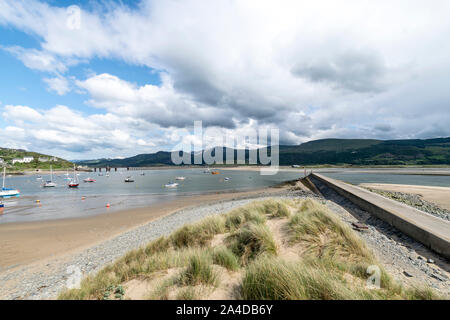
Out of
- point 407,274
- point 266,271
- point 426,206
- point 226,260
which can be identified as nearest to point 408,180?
point 426,206

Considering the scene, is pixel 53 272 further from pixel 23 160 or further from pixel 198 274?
pixel 23 160

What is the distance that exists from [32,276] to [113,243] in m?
4.03

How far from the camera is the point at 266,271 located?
13.0 ft

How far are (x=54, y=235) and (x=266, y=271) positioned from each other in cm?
1898

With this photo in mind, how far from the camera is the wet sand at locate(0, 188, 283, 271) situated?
11742mm

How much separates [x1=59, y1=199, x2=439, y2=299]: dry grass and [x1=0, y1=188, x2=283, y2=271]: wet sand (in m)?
9.33

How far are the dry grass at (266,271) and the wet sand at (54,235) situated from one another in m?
9.33

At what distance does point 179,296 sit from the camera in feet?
12.0

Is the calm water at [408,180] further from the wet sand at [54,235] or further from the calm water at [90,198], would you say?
the wet sand at [54,235]

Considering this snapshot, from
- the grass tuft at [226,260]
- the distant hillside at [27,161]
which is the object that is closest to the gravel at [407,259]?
the grass tuft at [226,260]

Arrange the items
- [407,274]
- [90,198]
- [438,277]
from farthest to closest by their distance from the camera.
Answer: [90,198] → [407,274] → [438,277]

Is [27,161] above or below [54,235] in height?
above

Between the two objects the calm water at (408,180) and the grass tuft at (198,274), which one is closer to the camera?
the grass tuft at (198,274)

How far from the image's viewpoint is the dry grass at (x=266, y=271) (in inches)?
140
